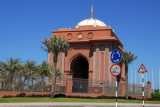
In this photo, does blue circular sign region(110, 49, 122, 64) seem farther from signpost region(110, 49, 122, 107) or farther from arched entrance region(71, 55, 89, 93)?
arched entrance region(71, 55, 89, 93)

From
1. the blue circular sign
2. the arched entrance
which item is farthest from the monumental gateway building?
the blue circular sign

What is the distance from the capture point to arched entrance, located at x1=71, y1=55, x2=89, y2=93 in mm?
29250

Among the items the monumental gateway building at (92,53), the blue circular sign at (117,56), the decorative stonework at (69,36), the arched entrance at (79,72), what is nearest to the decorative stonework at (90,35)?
the monumental gateway building at (92,53)

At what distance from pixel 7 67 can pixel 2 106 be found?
72.7 ft

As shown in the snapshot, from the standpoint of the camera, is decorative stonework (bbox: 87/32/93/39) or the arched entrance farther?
decorative stonework (bbox: 87/32/93/39)

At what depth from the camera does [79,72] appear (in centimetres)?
4525

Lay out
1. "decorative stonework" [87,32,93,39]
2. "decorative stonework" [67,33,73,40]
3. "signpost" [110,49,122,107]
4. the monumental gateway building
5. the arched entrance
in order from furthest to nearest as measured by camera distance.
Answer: "decorative stonework" [67,33,73,40] < "decorative stonework" [87,32,93,39] < the monumental gateway building < the arched entrance < "signpost" [110,49,122,107]

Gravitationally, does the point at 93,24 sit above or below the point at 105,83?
above

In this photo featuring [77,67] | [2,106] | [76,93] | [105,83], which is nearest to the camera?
[2,106]

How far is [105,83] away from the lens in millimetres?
32875

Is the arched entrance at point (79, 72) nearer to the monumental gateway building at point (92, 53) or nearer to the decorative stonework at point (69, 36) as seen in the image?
the monumental gateway building at point (92, 53)

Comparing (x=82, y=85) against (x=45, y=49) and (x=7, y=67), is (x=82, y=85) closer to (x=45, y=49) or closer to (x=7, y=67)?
(x=45, y=49)

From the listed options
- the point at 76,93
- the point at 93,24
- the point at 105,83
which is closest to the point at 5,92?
the point at 76,93

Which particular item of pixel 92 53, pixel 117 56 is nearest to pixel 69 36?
pixel 92 53
